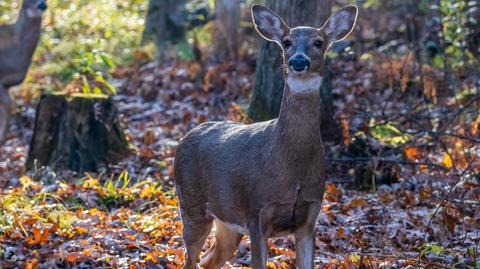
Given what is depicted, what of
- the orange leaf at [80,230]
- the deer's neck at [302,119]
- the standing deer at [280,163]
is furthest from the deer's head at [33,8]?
the deer's neck at [302,119]

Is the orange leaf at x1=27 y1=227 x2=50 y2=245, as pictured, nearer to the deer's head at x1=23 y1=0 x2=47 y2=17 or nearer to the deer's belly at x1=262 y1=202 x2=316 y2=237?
the deer's belly at x1=262 y1=202 x2=316 y2=237

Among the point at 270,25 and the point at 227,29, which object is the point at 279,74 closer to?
the point at 270,25

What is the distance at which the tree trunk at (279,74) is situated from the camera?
10.1 metres

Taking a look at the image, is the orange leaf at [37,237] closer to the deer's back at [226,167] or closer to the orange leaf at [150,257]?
the orange leaf at [150,257]

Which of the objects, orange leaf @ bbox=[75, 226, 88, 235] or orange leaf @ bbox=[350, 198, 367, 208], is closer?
orange leaf @ bbox=[75, 226, 88, 235]

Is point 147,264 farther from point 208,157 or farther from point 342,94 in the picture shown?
point 342,94

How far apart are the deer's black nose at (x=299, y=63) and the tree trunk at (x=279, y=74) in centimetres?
479

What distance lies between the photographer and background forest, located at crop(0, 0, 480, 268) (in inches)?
295

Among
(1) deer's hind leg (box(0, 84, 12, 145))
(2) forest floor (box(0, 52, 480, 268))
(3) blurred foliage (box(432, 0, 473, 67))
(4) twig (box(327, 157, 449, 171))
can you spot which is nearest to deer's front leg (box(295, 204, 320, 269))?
(2) forest floor (box(0, 52, 480, 268))

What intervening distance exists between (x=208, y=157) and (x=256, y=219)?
30.6 inches

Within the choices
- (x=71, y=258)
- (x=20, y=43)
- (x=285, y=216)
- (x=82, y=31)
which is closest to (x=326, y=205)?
(x=71, y=258)

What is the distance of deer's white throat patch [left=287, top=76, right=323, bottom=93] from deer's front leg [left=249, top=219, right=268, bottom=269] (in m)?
0.84

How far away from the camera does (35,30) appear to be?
15.9 m

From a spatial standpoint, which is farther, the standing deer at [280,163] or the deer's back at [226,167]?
the deer's back at [226,167]
